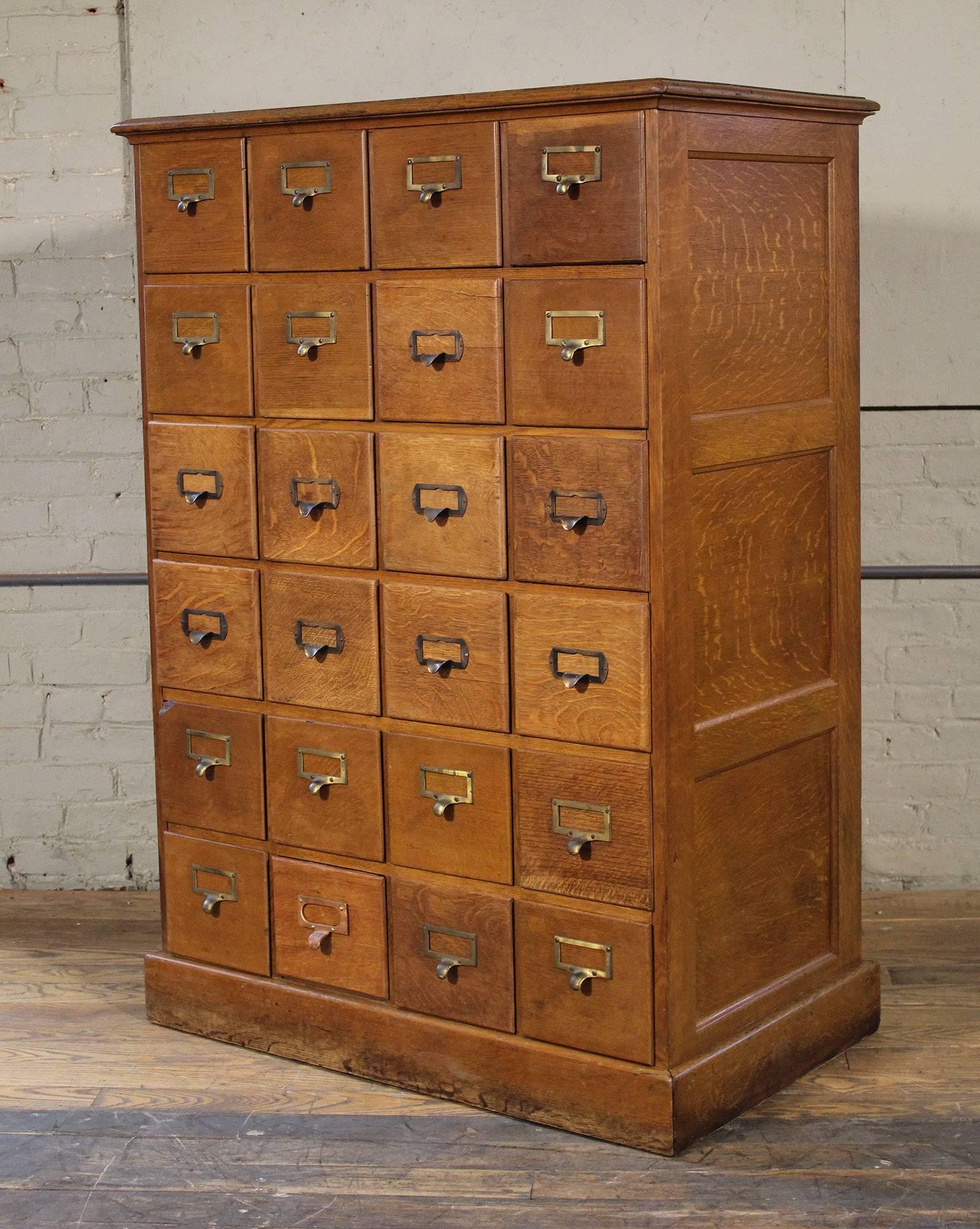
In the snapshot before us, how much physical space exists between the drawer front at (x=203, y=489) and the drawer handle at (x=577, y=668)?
2.20 feet

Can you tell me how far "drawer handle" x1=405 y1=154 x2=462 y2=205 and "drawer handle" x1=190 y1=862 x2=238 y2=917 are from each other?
1344 mm

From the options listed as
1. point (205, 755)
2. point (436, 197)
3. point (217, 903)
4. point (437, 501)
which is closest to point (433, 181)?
point (436, 197)

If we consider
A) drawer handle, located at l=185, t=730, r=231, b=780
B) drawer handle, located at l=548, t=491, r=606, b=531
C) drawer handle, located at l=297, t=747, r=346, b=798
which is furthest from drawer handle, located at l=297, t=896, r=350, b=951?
drawer handle, located at l=548, t=491, r=606, b=531

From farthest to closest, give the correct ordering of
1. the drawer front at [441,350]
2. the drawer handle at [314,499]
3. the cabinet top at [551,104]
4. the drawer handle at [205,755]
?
the drawer handle at [205,755] → the drawer handle at [314,499] → the drawer front at [441,350] → the cabinet top at [551,104]

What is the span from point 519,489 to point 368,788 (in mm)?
651

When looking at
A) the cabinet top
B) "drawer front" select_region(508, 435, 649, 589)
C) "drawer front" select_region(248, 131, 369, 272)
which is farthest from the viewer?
"drawer front" select_region(248, 131, 369, 272)

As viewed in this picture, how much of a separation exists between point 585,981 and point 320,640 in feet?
2.56

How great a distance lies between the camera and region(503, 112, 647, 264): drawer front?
2648mm

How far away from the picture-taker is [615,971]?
2861 millimetres

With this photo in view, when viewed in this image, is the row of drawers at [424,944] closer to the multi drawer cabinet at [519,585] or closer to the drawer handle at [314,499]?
the multi drawer cabinet at [519,585]

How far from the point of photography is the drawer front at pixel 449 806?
296 cm

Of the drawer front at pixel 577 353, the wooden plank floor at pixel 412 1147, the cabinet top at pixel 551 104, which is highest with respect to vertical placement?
the cabinet top at pixel 551 104

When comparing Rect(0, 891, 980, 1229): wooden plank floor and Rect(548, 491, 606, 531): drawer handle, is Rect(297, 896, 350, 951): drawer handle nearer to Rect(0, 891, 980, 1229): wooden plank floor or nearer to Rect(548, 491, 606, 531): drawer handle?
Rect(0, 891, 980, 1229): wooden plank floor

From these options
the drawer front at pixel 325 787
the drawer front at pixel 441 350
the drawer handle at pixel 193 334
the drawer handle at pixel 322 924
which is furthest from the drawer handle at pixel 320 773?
the drawer handle at pixel 193 334
